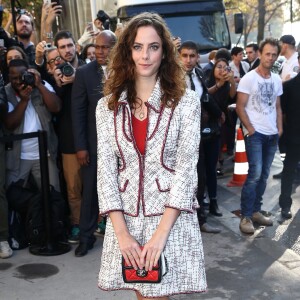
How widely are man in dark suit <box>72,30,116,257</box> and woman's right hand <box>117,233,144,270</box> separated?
2343mm

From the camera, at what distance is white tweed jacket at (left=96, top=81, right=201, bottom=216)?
2402mm

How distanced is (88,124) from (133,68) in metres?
2.20

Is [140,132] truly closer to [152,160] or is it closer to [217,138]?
[152,160]

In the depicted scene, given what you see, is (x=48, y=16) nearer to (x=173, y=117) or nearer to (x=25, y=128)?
(x=25, y=128)

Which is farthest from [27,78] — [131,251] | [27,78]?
[131,251]

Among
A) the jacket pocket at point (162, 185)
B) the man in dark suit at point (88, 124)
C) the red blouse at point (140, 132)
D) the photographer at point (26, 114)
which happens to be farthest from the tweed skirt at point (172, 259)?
the photographer at point (26, 114)

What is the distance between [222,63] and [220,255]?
2.33 m

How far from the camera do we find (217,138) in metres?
5.67

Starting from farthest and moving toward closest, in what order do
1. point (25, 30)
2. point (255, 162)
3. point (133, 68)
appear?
point (25, 30)
point (255, 162)
point (133, 68)

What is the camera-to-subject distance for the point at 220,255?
4746mm

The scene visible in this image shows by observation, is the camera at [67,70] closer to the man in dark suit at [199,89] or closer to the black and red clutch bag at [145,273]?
the man in dark suit at [199,89]

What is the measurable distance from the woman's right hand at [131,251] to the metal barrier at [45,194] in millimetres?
2454

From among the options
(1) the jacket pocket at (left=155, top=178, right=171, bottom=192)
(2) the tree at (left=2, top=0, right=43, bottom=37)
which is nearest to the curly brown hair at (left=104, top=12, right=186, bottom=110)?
(1) the jacket pocket at (left=155, top=178, right=171, bottom=192)

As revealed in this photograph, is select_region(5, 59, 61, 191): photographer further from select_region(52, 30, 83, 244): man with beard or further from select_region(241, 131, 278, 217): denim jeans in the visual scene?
select_region(241, 131, 278, 217): denim jeans
